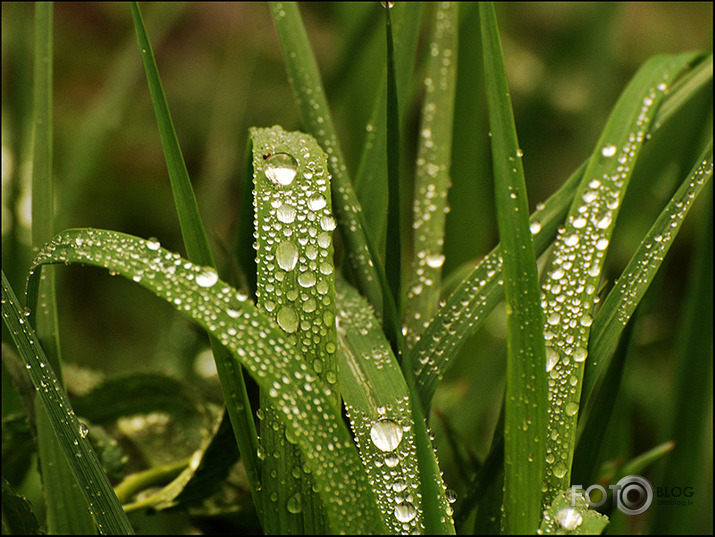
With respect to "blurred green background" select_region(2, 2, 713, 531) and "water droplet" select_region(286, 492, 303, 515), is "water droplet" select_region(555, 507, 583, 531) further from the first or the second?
"blurred green background" select_region(2, 2, 713, 531)

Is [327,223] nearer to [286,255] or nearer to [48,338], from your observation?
[286,255]

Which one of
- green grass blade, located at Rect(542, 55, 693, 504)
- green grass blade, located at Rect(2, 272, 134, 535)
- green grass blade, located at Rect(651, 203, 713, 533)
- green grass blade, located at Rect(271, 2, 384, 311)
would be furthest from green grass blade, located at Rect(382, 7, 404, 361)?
green grass blade, located at Rect(651, 203, 713, 533)

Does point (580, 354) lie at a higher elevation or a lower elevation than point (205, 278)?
lower

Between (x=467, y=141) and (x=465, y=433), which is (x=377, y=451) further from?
(x=467, y=141)

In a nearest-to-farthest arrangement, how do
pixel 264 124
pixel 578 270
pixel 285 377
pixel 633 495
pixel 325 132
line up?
pixel 285 377
pixel 578 270
pixel 325 132
pixel 633 495
pixel 264 124

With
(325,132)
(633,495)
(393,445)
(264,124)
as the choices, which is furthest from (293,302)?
(264,124)
